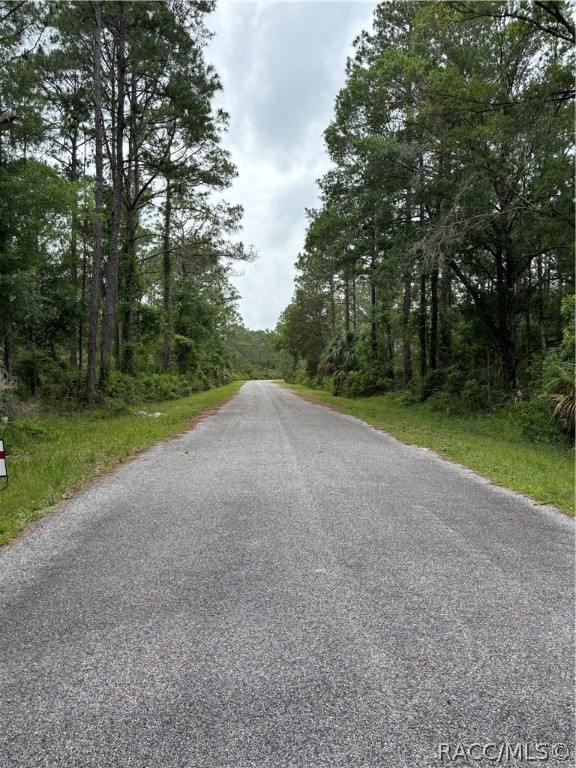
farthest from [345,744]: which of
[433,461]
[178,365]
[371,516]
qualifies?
[178,365]

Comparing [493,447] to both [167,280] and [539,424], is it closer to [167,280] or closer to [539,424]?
[539,424]

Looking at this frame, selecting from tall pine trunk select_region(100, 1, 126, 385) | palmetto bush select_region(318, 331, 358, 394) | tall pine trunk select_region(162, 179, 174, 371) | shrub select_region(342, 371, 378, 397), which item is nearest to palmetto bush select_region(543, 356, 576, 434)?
tall pine trunk select_region(100, 1, 126, 385)

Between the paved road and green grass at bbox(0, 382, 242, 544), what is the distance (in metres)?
0.55

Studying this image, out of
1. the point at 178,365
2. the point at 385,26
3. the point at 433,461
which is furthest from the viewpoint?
the point at 178,365

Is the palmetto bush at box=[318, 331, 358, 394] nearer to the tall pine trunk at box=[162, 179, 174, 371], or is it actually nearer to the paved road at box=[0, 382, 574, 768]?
the tall pine trunk at box=[162, 179, 174, 371]

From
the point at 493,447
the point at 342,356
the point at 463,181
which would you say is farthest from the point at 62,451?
the point at 342,356

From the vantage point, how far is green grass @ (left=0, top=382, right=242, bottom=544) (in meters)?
4.90

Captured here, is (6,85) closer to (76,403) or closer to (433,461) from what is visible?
(76,403)

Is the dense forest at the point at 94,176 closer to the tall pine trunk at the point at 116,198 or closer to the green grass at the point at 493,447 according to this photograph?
the tall pine trunk at the point at 116,198

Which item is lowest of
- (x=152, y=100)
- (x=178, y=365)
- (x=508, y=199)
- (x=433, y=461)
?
(x=433, y=461)

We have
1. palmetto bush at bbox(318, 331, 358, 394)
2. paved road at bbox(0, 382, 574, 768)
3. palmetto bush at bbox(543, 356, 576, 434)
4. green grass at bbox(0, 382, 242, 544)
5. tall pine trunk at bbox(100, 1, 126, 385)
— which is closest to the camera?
paved road at bbox(0, 382, 574, 768)

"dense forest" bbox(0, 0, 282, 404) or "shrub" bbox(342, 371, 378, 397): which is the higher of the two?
"dense forest" bbox(0, 0, 282, 404)

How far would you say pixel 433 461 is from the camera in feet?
24.0

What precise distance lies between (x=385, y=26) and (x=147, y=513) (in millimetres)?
20061
